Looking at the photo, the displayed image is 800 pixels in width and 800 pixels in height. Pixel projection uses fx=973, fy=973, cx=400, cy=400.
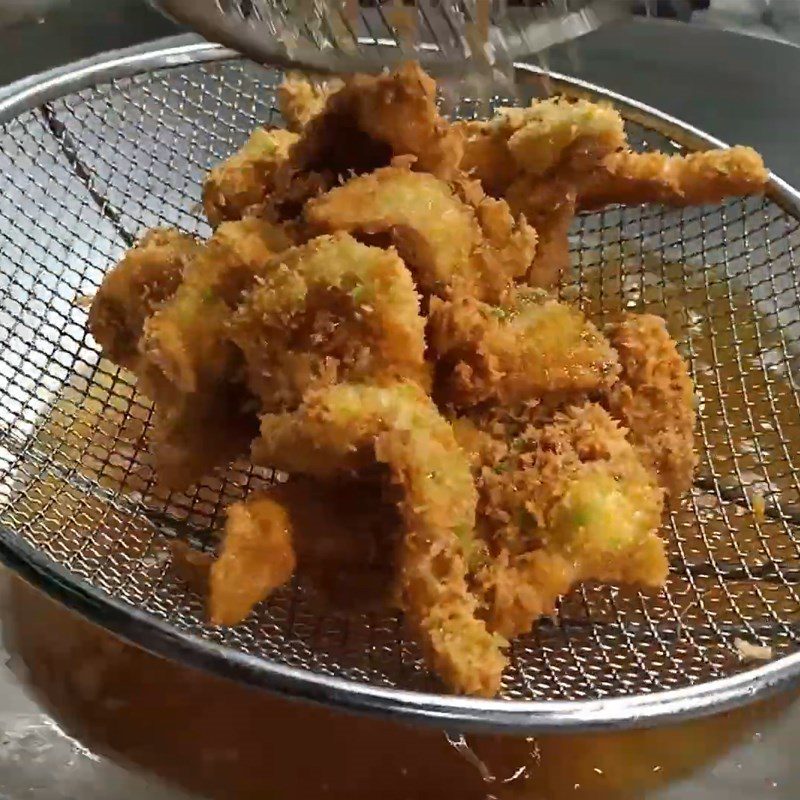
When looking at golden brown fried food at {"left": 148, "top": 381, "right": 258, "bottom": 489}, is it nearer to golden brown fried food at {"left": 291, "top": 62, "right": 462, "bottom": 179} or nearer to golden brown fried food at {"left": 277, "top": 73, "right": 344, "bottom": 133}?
golden brown fried food at {"left": 291, "top": 62, "right": 462, "bottom": 179}

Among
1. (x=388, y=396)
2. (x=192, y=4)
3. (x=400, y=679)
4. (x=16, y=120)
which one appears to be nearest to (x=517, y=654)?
(x=400, y=679)

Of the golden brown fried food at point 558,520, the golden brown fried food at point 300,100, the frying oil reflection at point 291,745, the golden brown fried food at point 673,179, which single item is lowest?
the frying oil reflection at point 291,745

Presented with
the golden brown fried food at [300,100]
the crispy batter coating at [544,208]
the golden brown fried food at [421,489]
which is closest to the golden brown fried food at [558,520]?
the golden brown fried food at [421,489]

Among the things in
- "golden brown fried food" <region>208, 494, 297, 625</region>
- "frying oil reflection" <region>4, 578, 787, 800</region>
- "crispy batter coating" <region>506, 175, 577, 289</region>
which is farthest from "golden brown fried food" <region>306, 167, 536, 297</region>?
"frying oil reflection" <region>4, 578, 787, 800</region>

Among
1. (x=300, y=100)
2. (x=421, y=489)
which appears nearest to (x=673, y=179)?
(x=300, y=100)

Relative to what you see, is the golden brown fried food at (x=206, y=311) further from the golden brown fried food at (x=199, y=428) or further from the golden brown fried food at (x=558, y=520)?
the golden brown fried food at (x=558, y=520)

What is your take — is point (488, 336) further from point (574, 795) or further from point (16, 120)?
point (16, 120)

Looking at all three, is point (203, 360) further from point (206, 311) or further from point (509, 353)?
point (509, 353)
